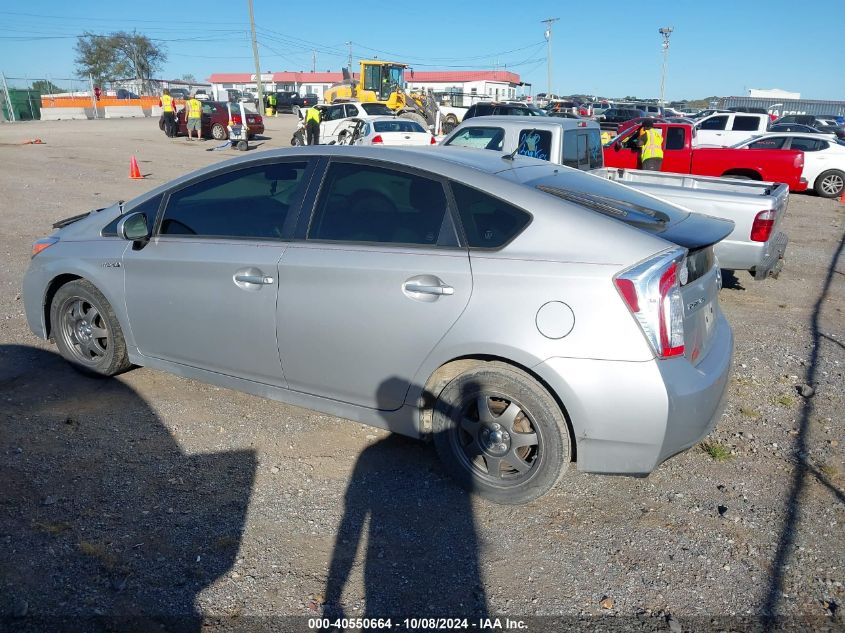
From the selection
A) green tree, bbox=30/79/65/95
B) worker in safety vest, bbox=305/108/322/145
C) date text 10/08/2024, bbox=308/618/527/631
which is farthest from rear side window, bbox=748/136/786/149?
green tree, bbox=30/79/65/95

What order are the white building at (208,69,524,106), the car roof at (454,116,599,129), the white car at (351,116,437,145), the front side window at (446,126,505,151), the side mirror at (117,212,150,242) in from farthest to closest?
1. the white building at (208,69,524,106)
2. the white car at (351,116,437,145)
3. the front side window at (446,126,505,151)
4. the car roof at (454,116,599,129)
5. the side mirror at (117,212,150,242)

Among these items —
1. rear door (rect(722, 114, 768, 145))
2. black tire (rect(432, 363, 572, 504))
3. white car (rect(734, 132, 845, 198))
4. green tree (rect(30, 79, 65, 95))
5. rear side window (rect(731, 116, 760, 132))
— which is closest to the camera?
black tire (rect(432, 363, 572, 504))

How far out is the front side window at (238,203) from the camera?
3.79m

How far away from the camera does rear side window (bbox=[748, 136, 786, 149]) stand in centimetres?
1603

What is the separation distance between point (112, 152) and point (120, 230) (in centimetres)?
2021

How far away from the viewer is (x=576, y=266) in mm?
2992

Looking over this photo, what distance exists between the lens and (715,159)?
1380cm

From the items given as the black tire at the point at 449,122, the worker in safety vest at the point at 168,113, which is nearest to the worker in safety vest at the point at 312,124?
the worker in safety vest at the point at 168,113

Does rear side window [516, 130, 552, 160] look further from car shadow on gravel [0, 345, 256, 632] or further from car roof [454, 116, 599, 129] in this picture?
car shadow on gravel [0, 345, 256, 632]

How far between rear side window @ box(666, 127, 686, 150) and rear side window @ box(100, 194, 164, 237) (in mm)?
12626

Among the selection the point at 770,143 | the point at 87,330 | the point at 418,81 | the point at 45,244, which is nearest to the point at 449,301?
the point at 87,330

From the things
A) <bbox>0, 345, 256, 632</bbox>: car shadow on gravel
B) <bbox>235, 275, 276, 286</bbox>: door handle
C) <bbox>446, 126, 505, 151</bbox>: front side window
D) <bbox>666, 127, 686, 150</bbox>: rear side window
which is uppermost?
<bbox>446, 126, 505, 151</bbox>: front side window

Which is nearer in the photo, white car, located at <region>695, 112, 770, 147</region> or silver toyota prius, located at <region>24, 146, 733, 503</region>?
silver toyota prius, located at <region>24, 146, 733, 503</region>

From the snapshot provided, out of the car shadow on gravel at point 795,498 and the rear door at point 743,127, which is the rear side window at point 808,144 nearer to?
the rear door at point 743,127
